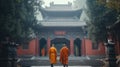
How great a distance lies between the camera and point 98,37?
72.1 feet

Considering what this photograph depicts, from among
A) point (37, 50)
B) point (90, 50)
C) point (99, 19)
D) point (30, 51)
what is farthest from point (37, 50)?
point (99, 19)

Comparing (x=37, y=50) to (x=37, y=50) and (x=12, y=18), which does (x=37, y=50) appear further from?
(x=12, y=18)

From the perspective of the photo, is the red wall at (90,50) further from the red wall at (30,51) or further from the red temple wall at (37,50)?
the red wall at (30,51)

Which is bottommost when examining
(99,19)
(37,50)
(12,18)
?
(37,50)

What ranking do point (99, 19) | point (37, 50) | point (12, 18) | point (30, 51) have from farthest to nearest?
1. point (37, 50)
2. point (30, 51)
3. point (99, 19)
4. point (12, 18)

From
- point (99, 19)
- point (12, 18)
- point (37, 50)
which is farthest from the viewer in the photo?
point (37, 50)

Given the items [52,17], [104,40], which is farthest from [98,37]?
[52,17]

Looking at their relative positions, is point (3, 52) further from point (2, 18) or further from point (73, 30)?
point (73, 30)

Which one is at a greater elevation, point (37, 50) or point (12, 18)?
point (12, 18)

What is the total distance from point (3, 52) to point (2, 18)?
8.53 ft

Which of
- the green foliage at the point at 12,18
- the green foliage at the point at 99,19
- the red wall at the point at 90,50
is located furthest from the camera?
the red wall at the point at 90,50

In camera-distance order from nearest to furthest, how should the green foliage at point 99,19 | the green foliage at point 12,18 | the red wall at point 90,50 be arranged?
1. the green foliage at point 12,18
2. the green foliage at point 99,19
3. the red wall at point 90,50

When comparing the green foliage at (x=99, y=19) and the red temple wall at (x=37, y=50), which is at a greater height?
the green foliage at (x=99, y=19)

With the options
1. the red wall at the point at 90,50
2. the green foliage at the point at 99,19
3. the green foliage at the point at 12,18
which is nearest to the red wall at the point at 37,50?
the red wall at the point at 90,50
